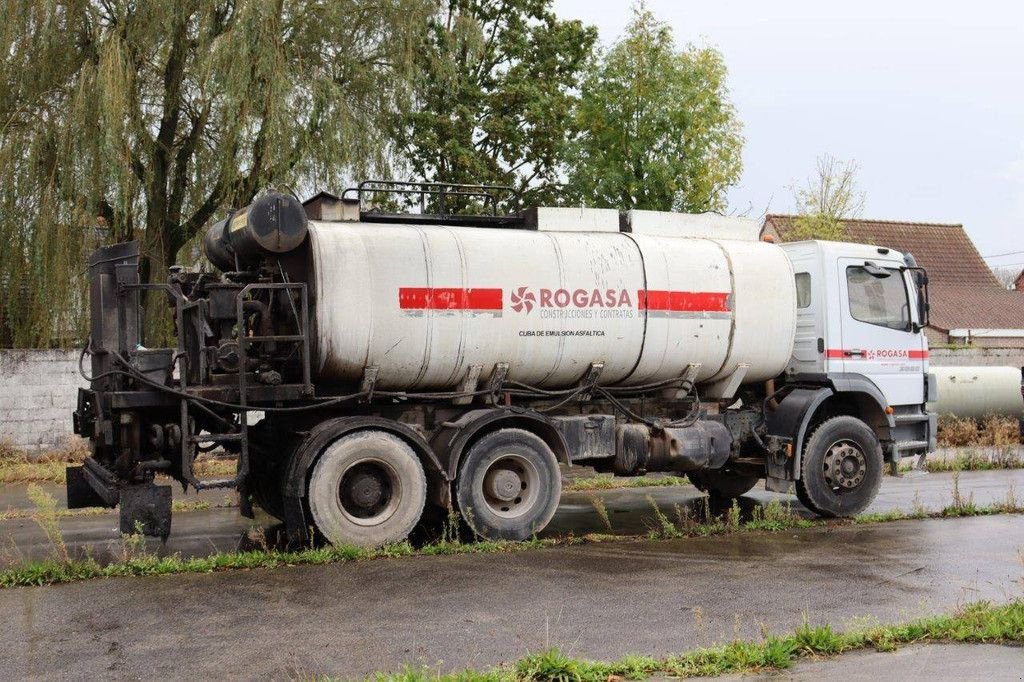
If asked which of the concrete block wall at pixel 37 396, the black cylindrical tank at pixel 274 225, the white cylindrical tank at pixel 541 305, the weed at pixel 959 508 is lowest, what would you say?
the weed at pixel 959 508

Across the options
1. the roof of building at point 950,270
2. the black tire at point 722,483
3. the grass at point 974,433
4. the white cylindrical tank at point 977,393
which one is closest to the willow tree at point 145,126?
the black tire at point 722,483

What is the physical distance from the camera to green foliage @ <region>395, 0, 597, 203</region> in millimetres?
21797

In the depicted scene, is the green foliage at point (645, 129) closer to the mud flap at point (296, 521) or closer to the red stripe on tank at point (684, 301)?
the red stripe on tank at point (684, 301)

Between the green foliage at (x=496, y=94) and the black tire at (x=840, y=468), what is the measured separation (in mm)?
10936

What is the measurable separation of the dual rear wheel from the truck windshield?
4328mm

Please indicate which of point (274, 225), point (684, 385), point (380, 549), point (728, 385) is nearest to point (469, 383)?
point (380, 549)

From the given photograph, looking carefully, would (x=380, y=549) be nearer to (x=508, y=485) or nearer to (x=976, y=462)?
(x=508, y=485)

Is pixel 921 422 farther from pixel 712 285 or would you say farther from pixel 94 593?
pixel 94 593

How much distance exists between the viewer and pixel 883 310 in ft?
42.5

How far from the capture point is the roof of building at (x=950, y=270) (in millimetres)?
41219

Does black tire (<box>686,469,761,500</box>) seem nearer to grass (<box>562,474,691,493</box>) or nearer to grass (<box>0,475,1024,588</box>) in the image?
grass (<box>0,475,1024,588</box>)

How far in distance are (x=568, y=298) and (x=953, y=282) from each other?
124 ft

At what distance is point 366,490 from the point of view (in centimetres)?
1009

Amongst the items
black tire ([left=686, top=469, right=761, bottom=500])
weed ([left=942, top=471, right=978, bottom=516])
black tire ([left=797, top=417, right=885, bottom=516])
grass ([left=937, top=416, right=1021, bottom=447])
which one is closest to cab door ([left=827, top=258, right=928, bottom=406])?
black tire ([left=797, top=417, right=885, bottom=516])
